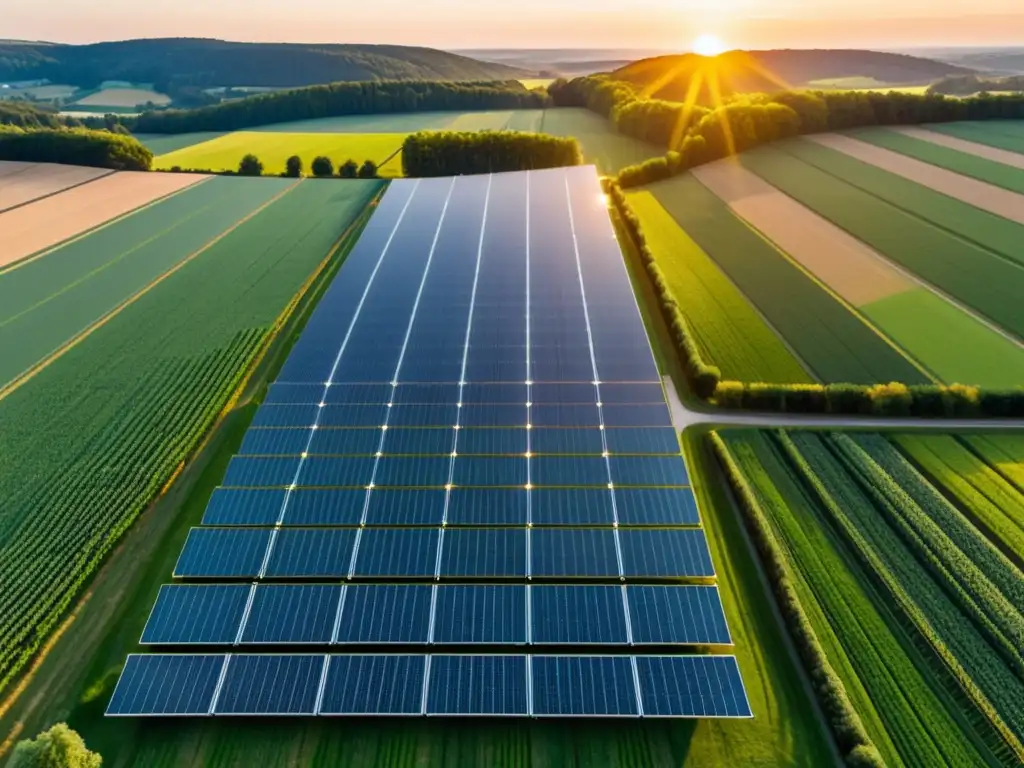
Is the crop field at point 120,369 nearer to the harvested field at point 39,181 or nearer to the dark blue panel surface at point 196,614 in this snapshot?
the dark blue panel surface at point 196,614

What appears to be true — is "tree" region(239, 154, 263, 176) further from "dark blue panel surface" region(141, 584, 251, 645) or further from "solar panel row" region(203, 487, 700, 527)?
"dark blue panel surface" region(141, 584, 251, 645)

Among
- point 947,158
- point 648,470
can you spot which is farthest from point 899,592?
point 947,158

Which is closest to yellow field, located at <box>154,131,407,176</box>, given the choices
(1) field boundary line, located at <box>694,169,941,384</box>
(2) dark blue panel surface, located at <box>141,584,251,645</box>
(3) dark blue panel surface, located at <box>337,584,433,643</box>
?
(1) field boundary line, located at <box>694,169,941,384</box>

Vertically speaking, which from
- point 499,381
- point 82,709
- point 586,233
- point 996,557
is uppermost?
point 586,233

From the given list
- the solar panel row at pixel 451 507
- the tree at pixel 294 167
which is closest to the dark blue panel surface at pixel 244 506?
the solar panel row at pixel 451 507

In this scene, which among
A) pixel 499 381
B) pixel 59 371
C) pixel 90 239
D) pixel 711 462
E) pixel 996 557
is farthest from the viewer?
pixel 90 239

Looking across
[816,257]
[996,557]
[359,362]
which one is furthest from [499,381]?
[816,257]

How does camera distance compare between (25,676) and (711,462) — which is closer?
(25,676)

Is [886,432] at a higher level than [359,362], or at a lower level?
lower

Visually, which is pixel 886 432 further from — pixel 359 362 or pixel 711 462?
pixel 359 362
